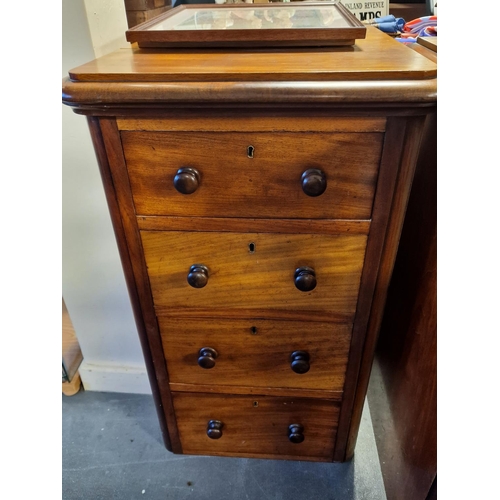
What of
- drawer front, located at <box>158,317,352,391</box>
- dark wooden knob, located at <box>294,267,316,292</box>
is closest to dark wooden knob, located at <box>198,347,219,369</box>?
drawer front, located at <box>158,317,352,391</box>

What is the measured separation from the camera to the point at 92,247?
1062 millimetres

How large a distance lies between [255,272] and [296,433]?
45cm

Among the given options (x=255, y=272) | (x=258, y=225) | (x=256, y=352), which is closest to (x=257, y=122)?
(x=258, y=225)

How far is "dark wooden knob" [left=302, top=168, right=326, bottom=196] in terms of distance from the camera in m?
0.63

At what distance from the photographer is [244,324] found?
84 cm

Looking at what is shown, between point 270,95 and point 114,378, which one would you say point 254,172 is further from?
point 114,378

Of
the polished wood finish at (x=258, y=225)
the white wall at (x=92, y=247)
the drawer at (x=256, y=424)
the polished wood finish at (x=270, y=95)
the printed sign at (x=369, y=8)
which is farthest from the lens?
the printed sign at (x=369, y=8)

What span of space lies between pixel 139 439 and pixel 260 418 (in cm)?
41

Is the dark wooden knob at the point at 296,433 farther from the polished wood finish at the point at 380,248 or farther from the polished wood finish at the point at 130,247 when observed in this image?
the polished wood finish at the point at 130,247

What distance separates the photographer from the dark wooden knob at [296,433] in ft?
3.22

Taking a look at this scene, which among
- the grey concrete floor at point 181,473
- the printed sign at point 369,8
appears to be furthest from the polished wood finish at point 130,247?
the printed sign at point 369,8

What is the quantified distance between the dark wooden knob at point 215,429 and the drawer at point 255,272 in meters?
0.33

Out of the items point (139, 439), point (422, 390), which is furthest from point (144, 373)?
point (422, 390)

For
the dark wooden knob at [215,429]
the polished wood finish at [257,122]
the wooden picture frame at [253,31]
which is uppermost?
the wooden picture frame at [253,31]
